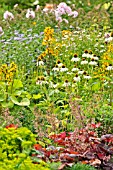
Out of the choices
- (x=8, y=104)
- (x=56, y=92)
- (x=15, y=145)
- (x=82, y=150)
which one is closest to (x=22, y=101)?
(x=8, y=104)

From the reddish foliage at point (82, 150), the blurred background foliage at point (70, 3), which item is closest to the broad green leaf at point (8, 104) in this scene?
the reddish foliage at point (82, 150)

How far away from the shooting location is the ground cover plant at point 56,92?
457 cm

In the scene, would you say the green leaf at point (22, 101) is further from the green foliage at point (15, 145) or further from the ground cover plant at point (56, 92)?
the green foliage at point (15, 145)

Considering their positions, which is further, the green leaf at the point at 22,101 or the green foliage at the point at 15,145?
the green leaf at the point at 22,101

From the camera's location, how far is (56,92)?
7.00 meters

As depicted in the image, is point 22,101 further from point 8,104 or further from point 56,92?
point 56,92

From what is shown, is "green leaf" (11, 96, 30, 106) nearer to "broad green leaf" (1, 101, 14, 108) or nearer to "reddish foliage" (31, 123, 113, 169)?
"broad green leaf" (1, 101, 14, 108)

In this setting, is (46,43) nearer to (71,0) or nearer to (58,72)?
(58,72)

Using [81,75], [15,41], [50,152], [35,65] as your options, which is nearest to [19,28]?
[15,41]

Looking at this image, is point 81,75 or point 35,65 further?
point 35,65

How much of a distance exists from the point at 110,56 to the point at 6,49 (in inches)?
69.7

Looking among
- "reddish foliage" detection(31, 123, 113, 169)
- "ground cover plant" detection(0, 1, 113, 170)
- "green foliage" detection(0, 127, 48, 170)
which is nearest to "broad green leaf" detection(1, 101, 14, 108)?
"ground cover plant" detection(0, 1, 113, 170)

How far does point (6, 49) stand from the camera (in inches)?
337

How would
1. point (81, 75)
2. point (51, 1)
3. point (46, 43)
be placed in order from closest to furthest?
point (81, 75)
point (46, 43)
point (51, 1)
